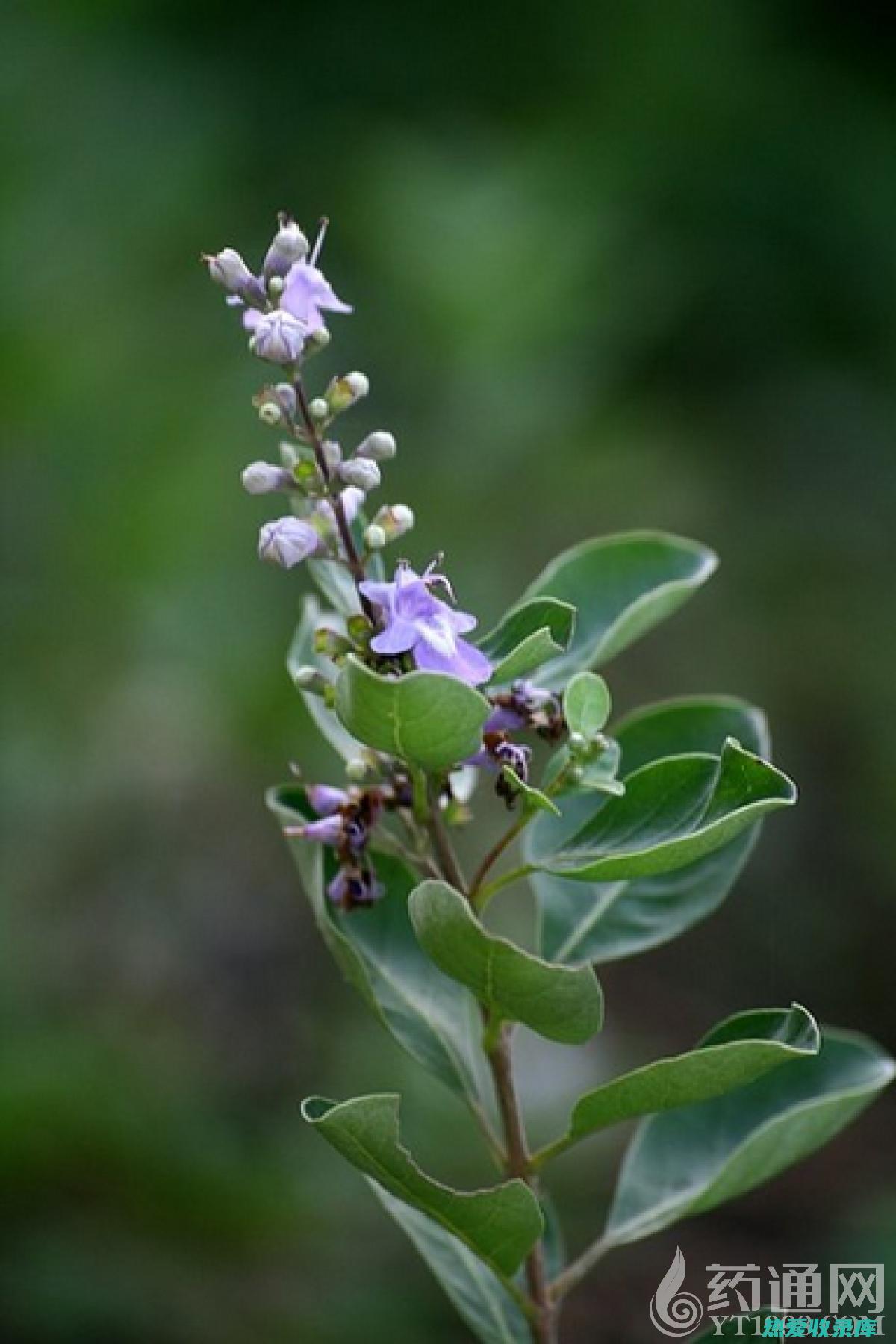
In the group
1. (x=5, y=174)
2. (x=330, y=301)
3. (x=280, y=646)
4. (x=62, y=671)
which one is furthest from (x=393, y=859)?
(x=5, y=174)

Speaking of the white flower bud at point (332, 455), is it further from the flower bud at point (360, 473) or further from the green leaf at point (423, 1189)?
the green leaf at point (423, 1189)

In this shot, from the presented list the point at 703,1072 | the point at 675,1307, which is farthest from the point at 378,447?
the point at 675,1307

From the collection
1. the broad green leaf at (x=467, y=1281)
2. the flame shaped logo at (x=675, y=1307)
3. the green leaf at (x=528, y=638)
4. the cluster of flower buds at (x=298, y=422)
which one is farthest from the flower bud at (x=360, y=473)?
the flame shaped logo at (x=675, y=1307)

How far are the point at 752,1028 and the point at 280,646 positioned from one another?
1881 mm

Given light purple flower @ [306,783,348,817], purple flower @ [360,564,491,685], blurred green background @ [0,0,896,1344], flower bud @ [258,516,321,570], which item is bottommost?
light purple flower @ [306,783,348,817]

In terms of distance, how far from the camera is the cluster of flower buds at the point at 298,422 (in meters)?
0.96

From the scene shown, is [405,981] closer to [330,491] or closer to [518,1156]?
[518,1156]

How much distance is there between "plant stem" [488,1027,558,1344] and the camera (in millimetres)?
1028

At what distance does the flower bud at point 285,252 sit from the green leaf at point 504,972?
1.20 ft

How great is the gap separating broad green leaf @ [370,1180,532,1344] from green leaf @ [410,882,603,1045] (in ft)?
0.69

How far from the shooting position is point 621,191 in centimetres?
418

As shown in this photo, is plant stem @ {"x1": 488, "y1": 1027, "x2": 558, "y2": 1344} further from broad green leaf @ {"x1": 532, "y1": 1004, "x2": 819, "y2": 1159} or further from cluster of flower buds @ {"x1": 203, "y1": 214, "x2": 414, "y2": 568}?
cluster of flower buds @ {"x1": 203, "y1": 214, "x2": 414, "y2": 568}

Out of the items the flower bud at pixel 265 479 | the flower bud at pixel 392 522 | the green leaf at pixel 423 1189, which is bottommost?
the green leaf at pixel 423 1189

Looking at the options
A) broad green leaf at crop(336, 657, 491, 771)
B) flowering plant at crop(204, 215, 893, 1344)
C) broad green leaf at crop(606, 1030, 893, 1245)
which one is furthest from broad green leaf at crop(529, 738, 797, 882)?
broad green leaf at crop(606, 1030, 893, 1245)
